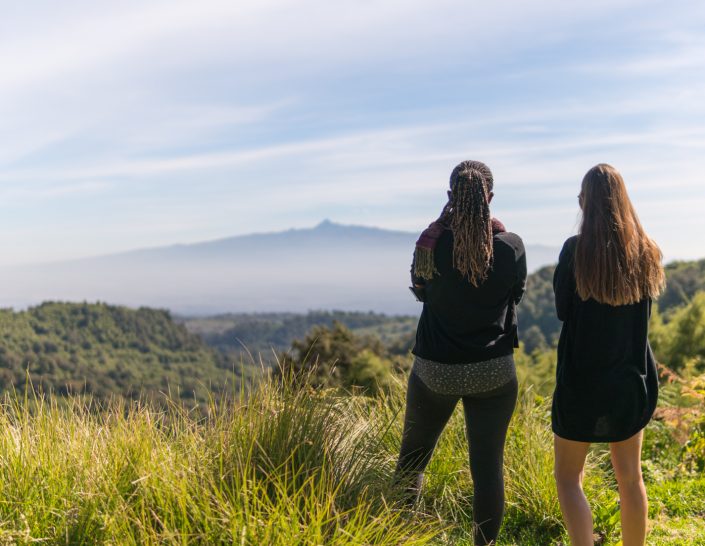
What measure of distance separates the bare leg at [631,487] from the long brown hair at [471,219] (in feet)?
2.99

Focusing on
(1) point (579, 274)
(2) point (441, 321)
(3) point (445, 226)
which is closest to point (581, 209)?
(1) point (579, 274)

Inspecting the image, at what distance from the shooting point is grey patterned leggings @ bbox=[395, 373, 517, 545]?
289 centimetres

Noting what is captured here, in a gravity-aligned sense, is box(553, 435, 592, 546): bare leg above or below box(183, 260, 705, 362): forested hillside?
above

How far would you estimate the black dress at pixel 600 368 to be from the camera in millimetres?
2697

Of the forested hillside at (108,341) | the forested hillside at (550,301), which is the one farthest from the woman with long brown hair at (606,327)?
the forested hillside at (108,341)

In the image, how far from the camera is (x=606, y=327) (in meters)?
2.70

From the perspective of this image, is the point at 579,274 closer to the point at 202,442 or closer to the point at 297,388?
the point at 297,388

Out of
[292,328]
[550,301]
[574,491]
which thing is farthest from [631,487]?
[292,328]

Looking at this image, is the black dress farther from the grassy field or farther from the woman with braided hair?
the grassy field

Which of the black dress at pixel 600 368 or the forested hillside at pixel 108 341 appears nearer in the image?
the black dress at pixel 600 368

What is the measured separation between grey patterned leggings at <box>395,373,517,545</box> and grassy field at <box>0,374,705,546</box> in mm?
222

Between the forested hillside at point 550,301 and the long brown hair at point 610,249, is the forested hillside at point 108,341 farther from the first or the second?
the long brown hair at point 610,249

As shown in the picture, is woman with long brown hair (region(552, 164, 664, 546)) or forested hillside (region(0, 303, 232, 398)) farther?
forested hillside (region(0, 303, 232, 398))

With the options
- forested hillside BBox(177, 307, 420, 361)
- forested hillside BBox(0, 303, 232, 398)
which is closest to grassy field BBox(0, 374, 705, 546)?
forested hillside BBox(0, 303, 232, 398)
